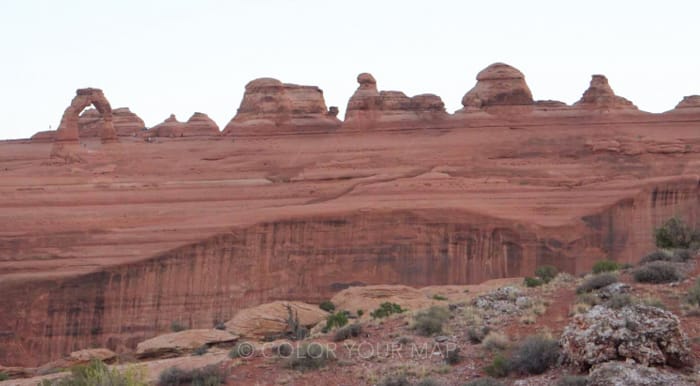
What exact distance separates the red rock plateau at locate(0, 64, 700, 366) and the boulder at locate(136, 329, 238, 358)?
11.5 metres

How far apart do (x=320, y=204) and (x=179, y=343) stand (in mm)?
18310

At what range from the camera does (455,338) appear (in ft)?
54.1

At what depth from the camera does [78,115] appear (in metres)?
48.3

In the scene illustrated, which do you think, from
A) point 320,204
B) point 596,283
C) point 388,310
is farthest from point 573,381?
point 320,204

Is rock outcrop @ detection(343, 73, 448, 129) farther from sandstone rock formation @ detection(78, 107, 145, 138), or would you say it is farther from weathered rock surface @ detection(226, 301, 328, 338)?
weathered rock surface @ detection(226, 301, 328, 338)

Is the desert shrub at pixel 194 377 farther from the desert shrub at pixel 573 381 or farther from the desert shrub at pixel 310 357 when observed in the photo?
the desert shrub at pixel 573 381

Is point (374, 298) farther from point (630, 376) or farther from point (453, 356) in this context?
point (630, 376)

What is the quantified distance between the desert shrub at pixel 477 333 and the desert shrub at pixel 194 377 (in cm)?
382

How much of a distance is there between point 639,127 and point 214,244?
1993 centimetres

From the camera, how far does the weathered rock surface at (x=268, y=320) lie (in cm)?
2606

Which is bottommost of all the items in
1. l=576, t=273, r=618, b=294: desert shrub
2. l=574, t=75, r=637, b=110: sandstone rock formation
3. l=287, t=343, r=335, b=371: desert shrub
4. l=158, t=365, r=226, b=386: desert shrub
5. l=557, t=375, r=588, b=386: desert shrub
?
l=158, t=365, r=226, b=386: desert shrub

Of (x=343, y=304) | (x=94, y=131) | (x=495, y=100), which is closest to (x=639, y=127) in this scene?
(x=495, y=100)

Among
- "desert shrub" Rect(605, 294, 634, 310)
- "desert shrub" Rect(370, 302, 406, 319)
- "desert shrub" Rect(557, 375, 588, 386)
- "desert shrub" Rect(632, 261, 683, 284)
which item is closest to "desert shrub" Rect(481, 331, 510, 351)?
"desert shrub" Rect(605, 294, 634, 310)

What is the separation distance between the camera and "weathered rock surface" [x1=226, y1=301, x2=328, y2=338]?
26.1m
